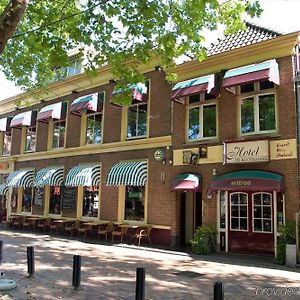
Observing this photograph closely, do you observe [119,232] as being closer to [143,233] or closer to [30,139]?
[143,233]

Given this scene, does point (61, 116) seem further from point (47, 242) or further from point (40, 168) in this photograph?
point (47, 242)

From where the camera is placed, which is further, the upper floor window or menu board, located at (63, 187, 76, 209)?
menu board, located at (63, 187, 76, 209)

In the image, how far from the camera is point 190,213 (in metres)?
18.2

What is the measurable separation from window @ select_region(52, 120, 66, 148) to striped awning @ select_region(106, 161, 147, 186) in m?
6.15

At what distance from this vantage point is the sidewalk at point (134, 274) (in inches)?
360

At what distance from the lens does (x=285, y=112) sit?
14.2 metres

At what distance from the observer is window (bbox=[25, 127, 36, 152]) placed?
26.6m

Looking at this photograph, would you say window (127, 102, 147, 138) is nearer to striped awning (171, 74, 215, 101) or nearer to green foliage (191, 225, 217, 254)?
striped awning (171, 74, 215, 101)

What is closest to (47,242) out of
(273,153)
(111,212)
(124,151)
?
(111,212)

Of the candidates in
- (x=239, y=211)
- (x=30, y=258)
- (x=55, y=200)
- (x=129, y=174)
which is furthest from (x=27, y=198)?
(x=30, y=258)

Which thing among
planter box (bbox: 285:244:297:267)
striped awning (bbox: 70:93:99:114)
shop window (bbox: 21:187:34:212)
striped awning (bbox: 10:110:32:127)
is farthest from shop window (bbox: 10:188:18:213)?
planter box (bbox: 285:244:297:267)

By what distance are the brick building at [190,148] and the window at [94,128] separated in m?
0.06

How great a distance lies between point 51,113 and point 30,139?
480cm

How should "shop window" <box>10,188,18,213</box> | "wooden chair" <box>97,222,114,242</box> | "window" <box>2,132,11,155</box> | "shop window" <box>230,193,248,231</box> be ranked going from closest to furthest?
1. "shop window" <box>230,193,248,231</box>
2. "wooden chair" <box>97,222,114,242</box>
3. "shop window" <box>10,188,18,213</box>
4. "window" <box>2,132,11,155</box>
